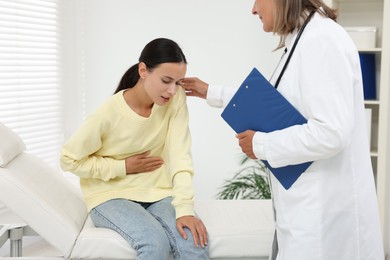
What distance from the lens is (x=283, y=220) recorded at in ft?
5.53

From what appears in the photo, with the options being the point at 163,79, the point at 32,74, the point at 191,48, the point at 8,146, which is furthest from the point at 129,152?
the point at 191,48

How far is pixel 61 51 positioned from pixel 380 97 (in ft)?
6.65

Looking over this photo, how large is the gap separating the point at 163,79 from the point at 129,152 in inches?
11.3

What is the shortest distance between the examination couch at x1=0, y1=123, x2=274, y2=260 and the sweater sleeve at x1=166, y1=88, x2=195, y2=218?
0.12 meters

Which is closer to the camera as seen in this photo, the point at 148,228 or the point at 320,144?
the point at 320,144

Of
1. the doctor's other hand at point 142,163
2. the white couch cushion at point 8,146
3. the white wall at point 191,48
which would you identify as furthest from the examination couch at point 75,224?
the white wall at point 191,48

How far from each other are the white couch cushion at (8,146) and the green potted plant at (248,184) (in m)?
1.59

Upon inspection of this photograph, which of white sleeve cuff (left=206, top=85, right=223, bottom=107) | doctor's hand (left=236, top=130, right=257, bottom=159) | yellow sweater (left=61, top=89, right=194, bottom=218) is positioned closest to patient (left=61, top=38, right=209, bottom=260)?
yellow sweater (left=61, top=89, right=194, bottom=218)

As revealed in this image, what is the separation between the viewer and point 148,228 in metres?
2.00

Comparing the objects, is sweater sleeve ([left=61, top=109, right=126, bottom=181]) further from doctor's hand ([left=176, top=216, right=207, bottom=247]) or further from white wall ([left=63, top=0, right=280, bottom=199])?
white wall ([left=63, top=0, right=280, bottom=199])

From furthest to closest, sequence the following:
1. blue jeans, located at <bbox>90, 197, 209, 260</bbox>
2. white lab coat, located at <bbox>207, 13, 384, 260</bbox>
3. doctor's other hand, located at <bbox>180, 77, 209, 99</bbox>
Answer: doctor's other hand, located at <bbox>180, 77, 209, 99</bbox> < blue jeans, located at <bbox>90, 197, 209, 260</bbox> < white lab coat, located at <bbox>207, 13, 384, 260</bbox>

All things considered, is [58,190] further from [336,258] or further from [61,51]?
[61,51]

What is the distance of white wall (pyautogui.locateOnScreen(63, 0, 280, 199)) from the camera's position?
4.01 meters

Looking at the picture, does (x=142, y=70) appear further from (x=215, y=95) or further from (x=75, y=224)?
(x=75, y=224)
